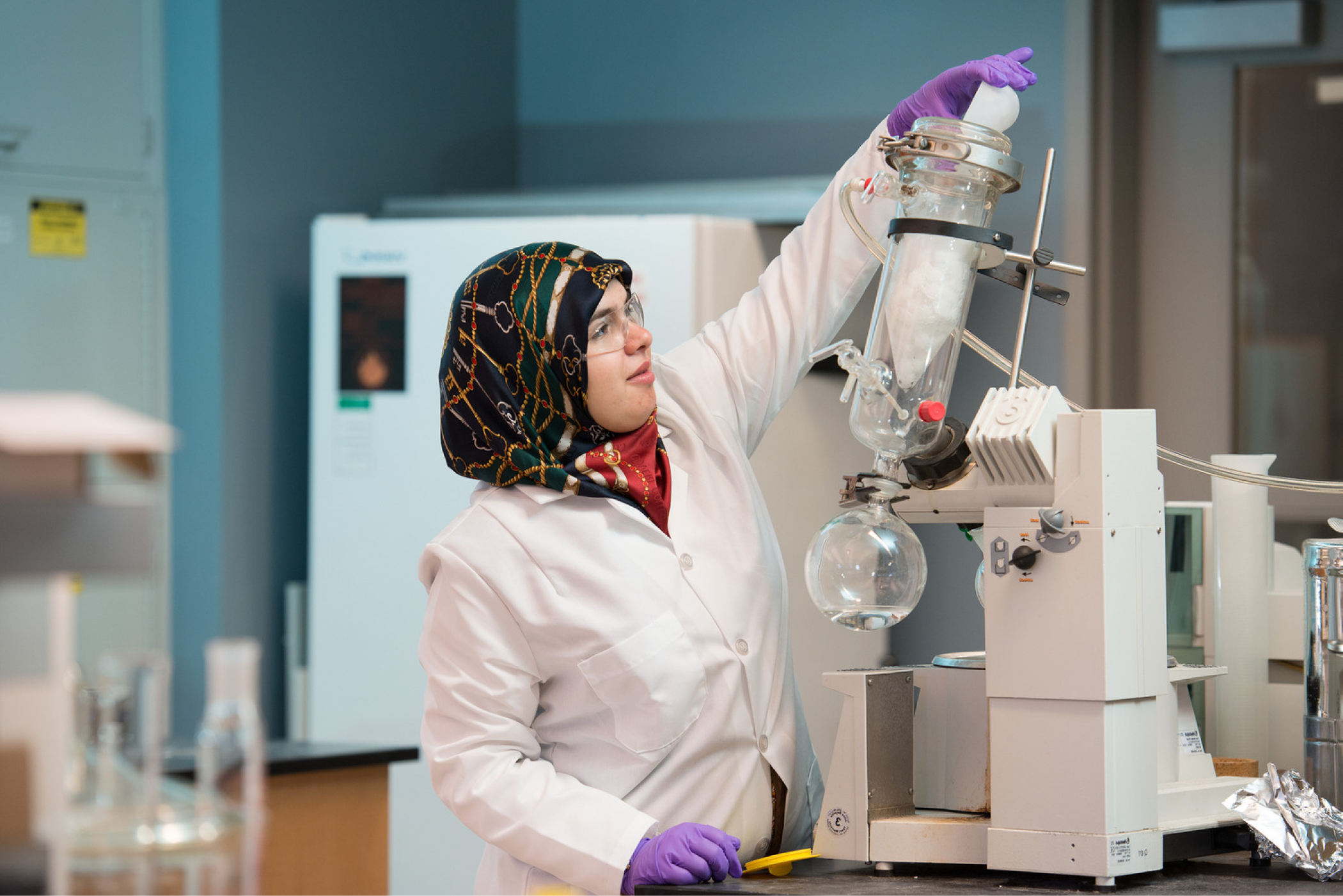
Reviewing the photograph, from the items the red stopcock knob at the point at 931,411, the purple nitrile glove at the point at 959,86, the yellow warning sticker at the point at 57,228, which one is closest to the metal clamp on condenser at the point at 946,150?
the purple nitrile glove at the point at 959,86

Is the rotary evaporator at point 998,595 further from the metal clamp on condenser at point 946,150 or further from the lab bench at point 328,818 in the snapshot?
the lab bench at point 328,818

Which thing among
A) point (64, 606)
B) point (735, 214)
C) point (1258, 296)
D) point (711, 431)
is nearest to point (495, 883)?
point (711, 431)

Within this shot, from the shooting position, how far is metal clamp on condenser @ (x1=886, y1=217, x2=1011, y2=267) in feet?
4.82

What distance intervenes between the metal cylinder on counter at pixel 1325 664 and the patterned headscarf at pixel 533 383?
70cm

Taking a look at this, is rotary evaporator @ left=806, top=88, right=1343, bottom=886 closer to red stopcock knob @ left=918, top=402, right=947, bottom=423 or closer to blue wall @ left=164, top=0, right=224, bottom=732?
red stopcock knob @ left=918, top=402, right=947, bottom=423

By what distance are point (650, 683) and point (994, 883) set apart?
40cm

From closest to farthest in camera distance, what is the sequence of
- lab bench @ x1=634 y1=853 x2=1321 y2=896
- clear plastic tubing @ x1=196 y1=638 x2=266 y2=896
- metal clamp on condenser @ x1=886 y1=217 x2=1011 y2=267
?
clear plastic tubing @ x1=196 y1=638 x2=266 y2=896 < lab bench @ x1=634 y1=853 x2=1321 y2=896 < metal clamp on condenser @ x1=886 y1=217 x2=1011 y2=267

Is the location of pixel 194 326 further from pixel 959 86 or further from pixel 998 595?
pixel 998 595

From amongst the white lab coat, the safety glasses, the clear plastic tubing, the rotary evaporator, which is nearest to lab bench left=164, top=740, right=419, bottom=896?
the white lab coat

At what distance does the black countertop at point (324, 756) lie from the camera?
7.44ft

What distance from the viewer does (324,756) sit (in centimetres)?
232

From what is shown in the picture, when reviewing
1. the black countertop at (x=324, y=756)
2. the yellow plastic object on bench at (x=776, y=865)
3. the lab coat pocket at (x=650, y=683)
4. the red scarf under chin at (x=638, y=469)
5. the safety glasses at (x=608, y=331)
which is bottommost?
the black countertop at (x=324, y=756)

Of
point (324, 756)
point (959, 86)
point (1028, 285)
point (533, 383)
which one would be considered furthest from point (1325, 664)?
point (324, 756)

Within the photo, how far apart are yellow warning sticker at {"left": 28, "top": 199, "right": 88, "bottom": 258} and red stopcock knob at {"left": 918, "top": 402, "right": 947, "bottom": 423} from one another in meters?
2.06
